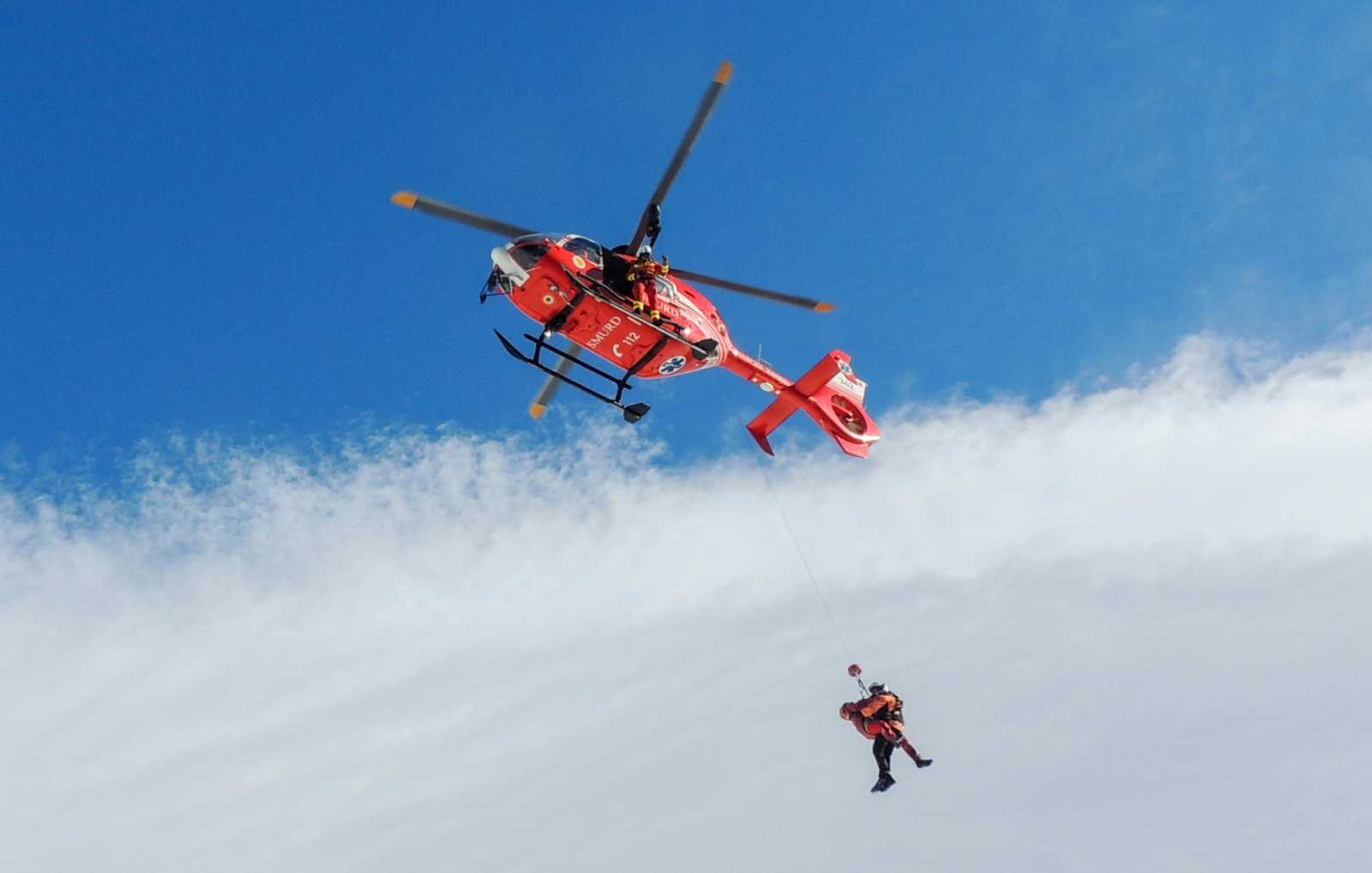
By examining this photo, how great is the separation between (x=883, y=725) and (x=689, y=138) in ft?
48.1

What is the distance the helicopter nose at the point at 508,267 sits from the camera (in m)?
25.2

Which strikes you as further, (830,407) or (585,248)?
(830,407)

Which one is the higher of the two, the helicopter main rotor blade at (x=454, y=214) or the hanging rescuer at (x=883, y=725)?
the helicopter main rotor blade at (x=454, y=214)

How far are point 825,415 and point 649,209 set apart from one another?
996cm

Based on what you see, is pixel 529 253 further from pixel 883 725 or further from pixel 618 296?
pixel 883 725

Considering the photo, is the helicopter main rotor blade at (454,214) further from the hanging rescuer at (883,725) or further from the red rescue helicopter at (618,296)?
the hanging rescuer at (883,725)

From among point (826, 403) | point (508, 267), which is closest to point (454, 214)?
point (508, 267)

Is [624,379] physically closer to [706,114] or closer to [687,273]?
[687,273]

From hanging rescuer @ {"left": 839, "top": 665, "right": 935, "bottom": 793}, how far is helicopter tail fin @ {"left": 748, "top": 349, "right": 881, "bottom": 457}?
27.0 feet

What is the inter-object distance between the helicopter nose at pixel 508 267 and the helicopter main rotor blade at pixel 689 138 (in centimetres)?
295

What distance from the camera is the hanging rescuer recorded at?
87.4 feet

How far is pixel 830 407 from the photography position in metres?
32.6

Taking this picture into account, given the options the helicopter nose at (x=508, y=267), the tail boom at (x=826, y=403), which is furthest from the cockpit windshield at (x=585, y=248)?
the tail boom at (x=826, y=403)

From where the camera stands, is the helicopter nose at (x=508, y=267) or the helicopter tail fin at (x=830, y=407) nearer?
the helicopter nose at (x=508, y=267)
